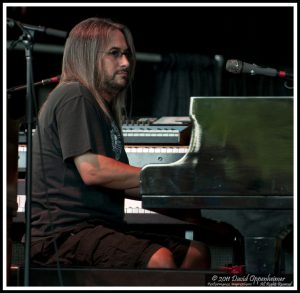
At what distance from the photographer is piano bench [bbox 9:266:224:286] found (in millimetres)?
4355

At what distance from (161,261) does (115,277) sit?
0.76 feet

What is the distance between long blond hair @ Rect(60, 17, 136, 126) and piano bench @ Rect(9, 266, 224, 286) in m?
0.80

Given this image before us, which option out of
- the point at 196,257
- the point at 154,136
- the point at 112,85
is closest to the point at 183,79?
the point at 154,136

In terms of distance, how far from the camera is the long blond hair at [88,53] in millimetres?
4824

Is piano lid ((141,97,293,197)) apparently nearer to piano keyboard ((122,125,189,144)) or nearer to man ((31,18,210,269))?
man ((31,18,210,269))

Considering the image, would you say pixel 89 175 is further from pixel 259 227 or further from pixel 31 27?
pixel 259 227

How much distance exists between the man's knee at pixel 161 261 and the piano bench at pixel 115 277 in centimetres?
11

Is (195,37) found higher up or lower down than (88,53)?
higher up

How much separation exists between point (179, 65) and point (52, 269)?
3451 mm

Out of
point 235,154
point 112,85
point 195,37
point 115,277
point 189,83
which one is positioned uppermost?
point 195,37

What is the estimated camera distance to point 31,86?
4230 millimetres

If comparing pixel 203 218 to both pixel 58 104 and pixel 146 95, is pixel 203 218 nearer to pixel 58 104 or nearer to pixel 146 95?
pixel 58 104

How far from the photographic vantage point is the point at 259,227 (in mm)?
4141

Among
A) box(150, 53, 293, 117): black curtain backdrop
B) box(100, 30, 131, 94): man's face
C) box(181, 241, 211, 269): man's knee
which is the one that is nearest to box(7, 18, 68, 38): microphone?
box(100, 30, 131, 94): man's face
